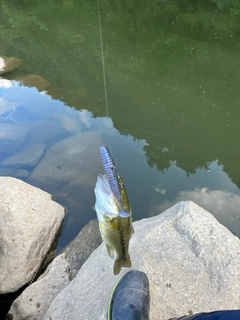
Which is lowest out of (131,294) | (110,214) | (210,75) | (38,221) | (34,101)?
(210,75)

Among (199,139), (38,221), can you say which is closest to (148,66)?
(199,139)

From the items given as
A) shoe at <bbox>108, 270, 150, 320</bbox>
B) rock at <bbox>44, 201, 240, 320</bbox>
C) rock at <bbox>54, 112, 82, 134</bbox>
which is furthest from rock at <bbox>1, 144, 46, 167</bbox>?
shoe at <bbox>108, 270, 150, 320</bbox>

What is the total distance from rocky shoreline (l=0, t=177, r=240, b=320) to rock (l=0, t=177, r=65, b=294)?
1cm

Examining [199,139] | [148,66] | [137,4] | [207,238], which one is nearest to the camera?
[207,238]

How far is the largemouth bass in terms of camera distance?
1.52 metres

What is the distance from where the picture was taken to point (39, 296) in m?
3.31

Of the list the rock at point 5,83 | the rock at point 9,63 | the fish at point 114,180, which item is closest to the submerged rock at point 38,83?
the rock at point 5,83

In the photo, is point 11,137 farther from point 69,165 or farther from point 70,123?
point 69,165

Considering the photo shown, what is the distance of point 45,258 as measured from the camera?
13.3ft

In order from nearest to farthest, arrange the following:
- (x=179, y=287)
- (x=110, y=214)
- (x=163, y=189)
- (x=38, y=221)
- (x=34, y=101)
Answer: (x=110, y=214), (x=179, y=287), (x=38, y=221), (x=163, y=189), (x=34, y=101)

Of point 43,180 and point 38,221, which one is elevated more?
point 38,221

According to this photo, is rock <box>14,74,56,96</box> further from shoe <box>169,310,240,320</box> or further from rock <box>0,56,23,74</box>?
shoe <box>169,310,240,320</box>

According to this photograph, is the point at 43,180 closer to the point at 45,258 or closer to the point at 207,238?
the point at 45,258

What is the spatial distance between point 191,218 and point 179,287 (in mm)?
731
